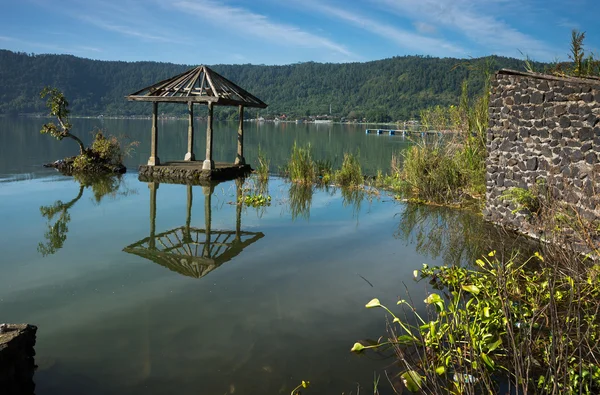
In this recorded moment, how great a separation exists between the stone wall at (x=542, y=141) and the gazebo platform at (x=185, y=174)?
7.10 meters

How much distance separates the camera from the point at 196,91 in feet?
48.2

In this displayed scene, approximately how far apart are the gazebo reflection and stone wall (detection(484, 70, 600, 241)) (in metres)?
3.92

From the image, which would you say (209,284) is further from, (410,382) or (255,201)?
(255,201)

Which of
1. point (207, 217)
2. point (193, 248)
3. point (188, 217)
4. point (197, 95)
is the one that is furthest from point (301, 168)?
point (193, 248)

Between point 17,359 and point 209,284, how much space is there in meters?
2.32

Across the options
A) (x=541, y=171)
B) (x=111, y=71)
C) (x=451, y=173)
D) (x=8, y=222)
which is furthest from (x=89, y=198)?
(x=111, y=71)

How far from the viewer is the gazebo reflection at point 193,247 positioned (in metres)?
6.05

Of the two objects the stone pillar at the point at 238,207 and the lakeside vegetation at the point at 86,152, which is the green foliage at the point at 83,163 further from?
the stone pillar at the point at 238,207

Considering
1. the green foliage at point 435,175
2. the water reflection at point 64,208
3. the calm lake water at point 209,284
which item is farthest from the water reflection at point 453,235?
the water reflection at point 64,208

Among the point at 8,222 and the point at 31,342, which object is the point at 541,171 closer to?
the point at 31,342

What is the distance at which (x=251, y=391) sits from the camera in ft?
11.0

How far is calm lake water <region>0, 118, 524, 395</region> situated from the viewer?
361 cm

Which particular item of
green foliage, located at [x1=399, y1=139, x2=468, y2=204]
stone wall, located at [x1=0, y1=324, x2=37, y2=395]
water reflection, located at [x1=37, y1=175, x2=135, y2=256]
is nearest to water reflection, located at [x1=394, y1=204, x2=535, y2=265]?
green foliage, located at [x1=399, y1=139, x2=468, y2=204]

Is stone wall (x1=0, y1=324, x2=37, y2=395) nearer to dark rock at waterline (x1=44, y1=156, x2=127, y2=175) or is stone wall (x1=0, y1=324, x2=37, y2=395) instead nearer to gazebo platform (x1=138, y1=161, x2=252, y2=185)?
gazebo platform (x1=138, y1=161, x2=252, y2=185)
